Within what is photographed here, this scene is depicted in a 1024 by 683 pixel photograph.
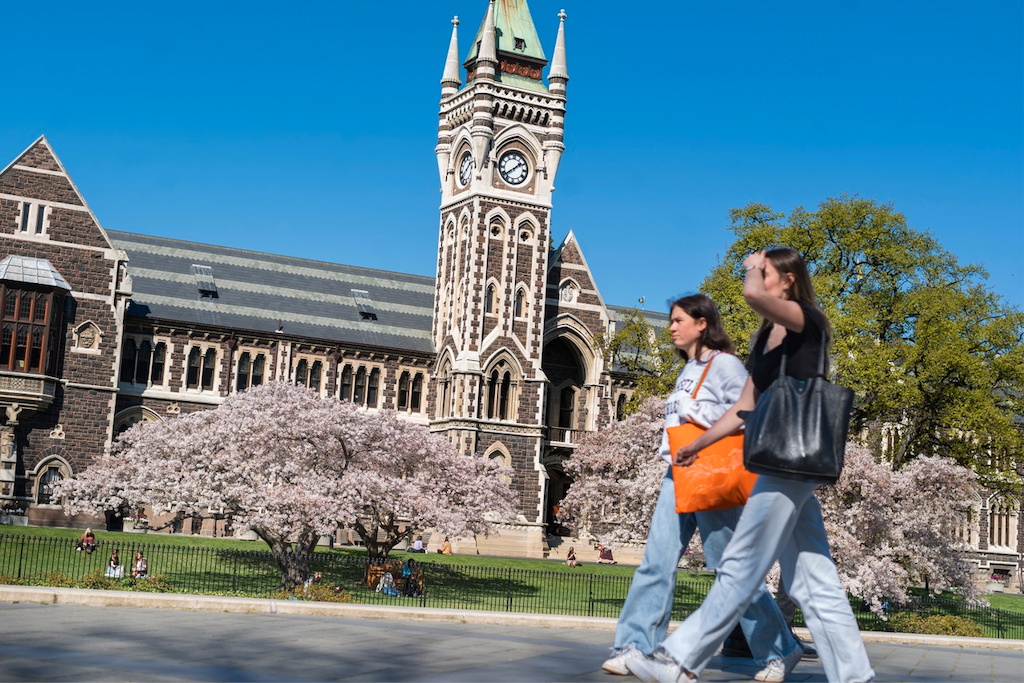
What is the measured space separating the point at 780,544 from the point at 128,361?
152 ft

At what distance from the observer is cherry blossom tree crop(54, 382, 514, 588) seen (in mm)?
30438

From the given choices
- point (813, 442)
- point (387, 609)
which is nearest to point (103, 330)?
point (387, 609)

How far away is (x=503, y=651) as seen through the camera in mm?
9359

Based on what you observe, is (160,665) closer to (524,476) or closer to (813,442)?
(813,442)

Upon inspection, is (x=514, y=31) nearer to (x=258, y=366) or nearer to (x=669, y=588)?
(x=258, y=366)

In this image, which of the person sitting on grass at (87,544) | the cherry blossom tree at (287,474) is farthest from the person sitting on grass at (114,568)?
the person sitting on grass at (87,544)

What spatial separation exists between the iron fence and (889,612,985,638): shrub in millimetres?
897

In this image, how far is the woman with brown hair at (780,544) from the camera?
6996 millimetres

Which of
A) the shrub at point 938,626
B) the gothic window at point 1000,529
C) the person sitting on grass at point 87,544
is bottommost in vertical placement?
the shrub at point 938,626

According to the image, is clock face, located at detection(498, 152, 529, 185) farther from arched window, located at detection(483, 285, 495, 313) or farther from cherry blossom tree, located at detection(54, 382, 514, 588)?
cherry blossom tree, located at detection(54, 382, 514, 588)

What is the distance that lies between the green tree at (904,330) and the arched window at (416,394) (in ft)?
58.3

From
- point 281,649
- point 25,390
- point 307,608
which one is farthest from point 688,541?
point 25,390

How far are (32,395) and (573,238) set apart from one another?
2477cm

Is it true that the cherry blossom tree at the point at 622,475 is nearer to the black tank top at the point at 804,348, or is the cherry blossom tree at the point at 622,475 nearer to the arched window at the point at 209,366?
the arched window at the point at 209,366
